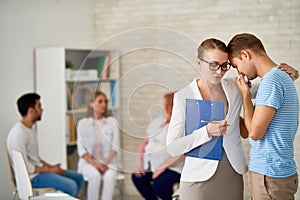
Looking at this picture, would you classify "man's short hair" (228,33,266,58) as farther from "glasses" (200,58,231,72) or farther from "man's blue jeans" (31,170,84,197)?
"man's blue jeans" (31,170,84,197)

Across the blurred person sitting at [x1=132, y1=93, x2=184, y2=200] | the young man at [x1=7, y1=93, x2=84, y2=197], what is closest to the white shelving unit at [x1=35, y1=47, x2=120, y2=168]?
the young man at [x1=7, y1=93, x2=84, y2=197]

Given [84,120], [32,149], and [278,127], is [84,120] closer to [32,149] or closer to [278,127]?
[32,149]

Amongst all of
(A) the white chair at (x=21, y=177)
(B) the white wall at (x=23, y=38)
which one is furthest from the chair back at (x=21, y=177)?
(B) the white wall at (x=23, y=38)

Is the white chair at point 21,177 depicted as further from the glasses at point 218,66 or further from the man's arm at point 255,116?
the man's arm at point 255,116

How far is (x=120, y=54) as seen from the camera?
3.12 metres

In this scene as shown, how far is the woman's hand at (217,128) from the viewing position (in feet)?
9.44

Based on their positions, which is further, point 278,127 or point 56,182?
point 56,182

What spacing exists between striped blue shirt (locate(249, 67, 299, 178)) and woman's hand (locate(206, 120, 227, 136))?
208mm

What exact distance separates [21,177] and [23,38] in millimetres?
1451

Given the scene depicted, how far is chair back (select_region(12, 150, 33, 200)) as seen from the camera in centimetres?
399

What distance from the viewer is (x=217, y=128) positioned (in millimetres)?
2881

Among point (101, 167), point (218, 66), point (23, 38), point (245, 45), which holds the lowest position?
point (101, 167)

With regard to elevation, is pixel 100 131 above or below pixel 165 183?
above

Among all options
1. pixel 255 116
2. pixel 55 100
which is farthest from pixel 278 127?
pixel 55 100
